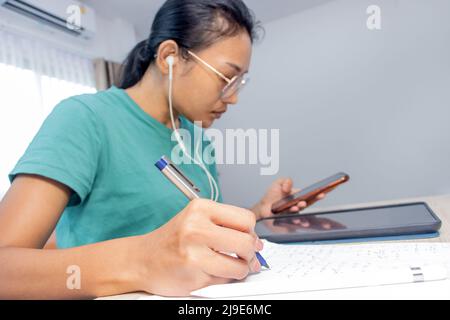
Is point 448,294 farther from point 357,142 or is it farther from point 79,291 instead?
point 357,142

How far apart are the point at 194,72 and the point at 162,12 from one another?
0.18 m

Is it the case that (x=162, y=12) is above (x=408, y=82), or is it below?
below

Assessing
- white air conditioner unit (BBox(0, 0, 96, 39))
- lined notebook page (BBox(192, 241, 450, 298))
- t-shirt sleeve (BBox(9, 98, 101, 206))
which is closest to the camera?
lined notebook page (BBox(192, 241, 450, 298))

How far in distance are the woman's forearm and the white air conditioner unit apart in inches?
85.6

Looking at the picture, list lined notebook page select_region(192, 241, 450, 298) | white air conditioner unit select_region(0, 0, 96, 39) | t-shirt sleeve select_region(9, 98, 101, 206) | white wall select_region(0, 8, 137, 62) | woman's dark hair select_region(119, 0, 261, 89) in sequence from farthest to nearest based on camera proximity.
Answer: white wall select_region(0, 8, 137, 62), white air conditioner unit select_region(0, 0, 96, 39), woman's dark hair select_region(119, 0, 261, 89), t-shirt sleeve select_region(9, 98, 101, 206), lined notebook page select_region(192, 241, 450, 298)

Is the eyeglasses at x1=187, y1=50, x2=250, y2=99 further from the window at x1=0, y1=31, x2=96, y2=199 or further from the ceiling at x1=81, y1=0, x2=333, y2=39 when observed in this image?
the ceiling at x1=81, y1=0, x2=333, y2=39

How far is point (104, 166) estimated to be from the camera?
647 millimetres

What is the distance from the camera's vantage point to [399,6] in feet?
7.68

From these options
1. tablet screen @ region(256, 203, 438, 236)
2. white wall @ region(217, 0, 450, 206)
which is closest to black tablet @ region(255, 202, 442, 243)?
tablet screen @ region(256, 203, 438, 236)

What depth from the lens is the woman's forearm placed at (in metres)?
0.36

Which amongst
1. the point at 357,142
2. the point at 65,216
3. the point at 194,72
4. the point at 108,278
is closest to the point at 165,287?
the point at 108,278

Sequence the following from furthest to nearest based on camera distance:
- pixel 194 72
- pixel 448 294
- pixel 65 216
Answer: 1. pixel 194 72
2. pixel 65 216
3. pixel 448 294
